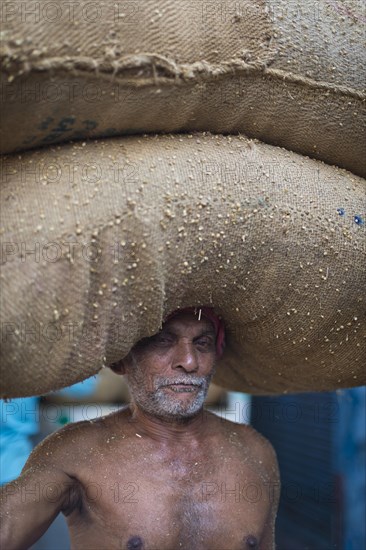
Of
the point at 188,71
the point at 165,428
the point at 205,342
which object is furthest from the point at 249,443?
the point at 188,71

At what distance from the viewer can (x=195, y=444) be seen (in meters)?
1.94

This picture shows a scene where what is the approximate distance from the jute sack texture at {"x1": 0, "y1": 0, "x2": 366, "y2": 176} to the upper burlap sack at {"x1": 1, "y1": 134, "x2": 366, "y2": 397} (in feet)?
0.20

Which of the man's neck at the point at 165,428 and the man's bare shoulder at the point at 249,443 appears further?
the man's bare shoulder at the point at 249,443

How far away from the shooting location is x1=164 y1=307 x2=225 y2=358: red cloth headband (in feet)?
5.91

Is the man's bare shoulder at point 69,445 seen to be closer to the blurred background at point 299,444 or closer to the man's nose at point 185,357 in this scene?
the man's nose at point 185,357

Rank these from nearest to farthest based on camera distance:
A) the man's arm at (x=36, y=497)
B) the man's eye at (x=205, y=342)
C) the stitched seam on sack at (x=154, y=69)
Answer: the stitched seam on sack at (x=154, y=69), the man's arm at (x=36, y=497), the man's eye at (x=205, y=342)

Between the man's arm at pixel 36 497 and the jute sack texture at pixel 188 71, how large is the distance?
2.91 ft

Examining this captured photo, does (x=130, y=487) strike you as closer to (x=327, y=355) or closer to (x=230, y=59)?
(x=327, y=355)

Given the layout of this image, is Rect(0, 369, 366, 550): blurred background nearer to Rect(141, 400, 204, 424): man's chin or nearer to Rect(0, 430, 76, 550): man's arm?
Rect(0, 430, 76, 550): man's arm

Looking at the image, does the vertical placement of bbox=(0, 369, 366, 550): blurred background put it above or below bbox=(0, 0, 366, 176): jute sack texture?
below

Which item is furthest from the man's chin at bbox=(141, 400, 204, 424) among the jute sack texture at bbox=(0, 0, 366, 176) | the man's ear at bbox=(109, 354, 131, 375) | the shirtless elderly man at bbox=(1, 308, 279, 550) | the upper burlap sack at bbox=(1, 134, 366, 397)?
the jute sack texture at bbox=(0, 0, 366, 176)

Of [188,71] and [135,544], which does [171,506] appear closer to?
[135,544]

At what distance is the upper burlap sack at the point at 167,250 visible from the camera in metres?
1.30

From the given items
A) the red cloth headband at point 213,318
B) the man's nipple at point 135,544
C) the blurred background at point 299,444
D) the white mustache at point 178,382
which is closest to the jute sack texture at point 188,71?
the red cloth headband at point 213,318
